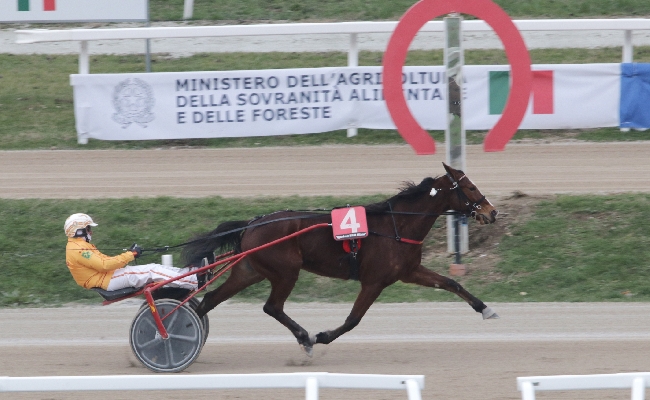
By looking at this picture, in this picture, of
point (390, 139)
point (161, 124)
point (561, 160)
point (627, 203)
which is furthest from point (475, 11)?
point (161, 124)

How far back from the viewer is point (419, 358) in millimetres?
7801

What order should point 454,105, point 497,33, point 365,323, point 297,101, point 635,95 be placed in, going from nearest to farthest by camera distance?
1. point 365,323
2. point 497,33
3. point 454,105
4. point 635,95
5. point 297,101

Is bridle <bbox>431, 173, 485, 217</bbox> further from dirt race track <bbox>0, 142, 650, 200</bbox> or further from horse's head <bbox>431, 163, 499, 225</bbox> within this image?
dirt race track <bbox>0, 142, 650, 200</bbox>

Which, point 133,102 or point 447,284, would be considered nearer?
point 447,284

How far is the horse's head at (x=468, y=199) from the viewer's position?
308 inches

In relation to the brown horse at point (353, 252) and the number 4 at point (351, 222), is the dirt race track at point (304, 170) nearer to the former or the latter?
the brown horse at point (353, 252)

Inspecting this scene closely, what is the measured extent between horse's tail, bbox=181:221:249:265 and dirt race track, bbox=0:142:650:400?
87 cm

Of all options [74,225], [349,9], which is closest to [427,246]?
[74,225]

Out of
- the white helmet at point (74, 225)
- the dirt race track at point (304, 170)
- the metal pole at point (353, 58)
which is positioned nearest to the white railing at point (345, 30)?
the metal pole at point (353, 58)

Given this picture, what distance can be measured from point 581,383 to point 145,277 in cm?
406

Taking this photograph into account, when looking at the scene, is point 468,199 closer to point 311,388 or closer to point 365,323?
point 365,323

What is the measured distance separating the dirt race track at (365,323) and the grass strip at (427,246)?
44cm

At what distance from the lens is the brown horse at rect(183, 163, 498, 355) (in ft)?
25.3

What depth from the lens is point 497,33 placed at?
10.7 metres
